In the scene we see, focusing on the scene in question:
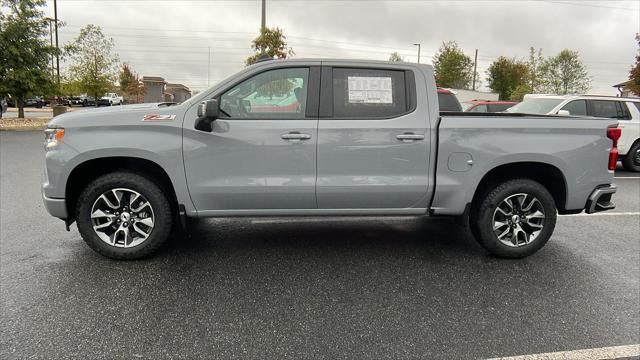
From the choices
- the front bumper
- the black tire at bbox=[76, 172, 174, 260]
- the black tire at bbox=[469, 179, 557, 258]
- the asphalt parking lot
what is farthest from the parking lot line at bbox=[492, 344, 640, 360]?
the front bumper

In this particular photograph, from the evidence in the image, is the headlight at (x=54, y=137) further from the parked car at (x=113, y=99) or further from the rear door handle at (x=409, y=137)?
the parked car at (x=113, y=99)

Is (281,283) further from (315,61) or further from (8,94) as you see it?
(8,94)

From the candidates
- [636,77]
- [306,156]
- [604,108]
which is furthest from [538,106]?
[636,77]

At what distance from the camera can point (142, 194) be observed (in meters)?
3.93

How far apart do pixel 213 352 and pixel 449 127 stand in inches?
111

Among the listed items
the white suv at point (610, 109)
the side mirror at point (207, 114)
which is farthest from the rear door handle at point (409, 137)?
the white suv at point (610, 109)

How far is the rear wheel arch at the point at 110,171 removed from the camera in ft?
13.0

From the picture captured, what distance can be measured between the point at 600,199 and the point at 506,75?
55106 mm

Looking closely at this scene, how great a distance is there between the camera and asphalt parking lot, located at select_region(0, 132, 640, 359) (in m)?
2.72

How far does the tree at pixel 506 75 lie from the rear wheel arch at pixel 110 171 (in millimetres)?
54666

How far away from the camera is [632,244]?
4.87 metres

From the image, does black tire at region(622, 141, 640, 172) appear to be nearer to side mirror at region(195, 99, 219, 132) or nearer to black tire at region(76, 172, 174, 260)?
side mirror at region(195, 99, 219, 132)

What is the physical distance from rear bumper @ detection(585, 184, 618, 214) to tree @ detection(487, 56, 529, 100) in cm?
5267

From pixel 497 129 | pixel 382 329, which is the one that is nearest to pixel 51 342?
pixel 382 329
